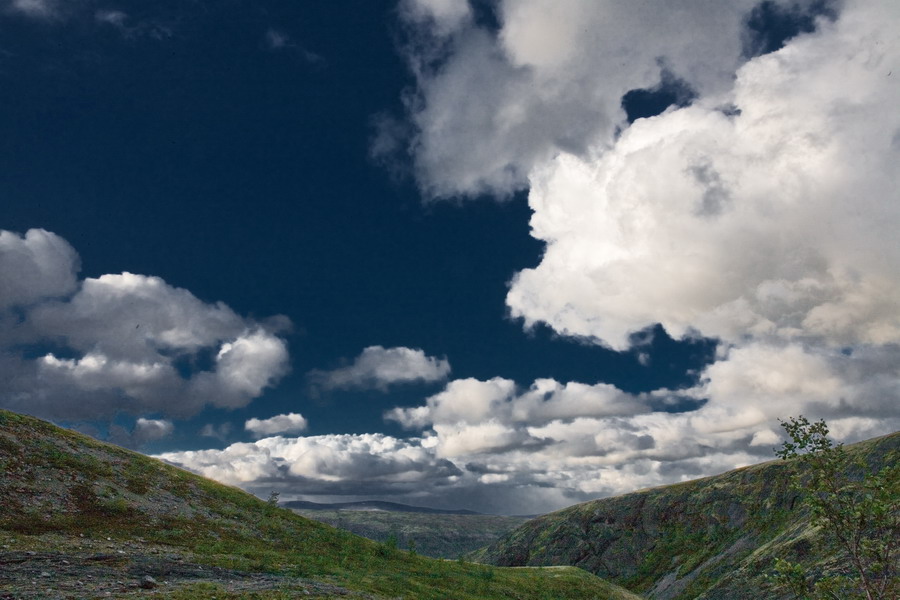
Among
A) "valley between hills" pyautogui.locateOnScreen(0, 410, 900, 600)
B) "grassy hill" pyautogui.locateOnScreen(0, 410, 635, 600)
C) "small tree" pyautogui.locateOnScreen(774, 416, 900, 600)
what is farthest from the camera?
"grassy hill" pyautogui.locateOnScreen(0, 410, 635, 600)

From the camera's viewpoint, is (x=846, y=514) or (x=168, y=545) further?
(x=168, y=545)

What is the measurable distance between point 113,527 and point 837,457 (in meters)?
46.6

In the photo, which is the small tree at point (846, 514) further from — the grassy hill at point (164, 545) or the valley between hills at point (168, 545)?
the grassy hill at point (164, 545)

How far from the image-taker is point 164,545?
3606 centimetres

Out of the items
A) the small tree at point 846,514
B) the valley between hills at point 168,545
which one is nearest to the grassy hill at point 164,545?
the valley between hills at point 168,545

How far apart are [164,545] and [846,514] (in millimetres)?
41211

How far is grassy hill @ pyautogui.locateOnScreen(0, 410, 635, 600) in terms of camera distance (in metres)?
24.9

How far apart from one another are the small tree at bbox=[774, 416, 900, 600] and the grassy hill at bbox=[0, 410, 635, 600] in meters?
23.5

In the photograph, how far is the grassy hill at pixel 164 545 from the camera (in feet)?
81.7

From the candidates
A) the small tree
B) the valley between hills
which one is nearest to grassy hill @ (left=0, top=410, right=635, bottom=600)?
the valley between hills

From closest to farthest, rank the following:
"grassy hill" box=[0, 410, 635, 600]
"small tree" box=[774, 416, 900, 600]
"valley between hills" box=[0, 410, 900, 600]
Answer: "small tree" box=[774, 416, 900, 600], "valley between hills" box=[0, 410, 900, 600], "grassy hill" box=[0, 410, 635, 600]

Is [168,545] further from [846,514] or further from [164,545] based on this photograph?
[846,514]

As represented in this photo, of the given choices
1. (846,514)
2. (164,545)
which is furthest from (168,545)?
(846,514)

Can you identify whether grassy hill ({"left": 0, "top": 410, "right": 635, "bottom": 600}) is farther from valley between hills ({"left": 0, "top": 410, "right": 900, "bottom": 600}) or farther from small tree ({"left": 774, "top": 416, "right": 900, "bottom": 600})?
small tree ({"left": 774, "top": 416, "right": 900, "bottom": 600})
